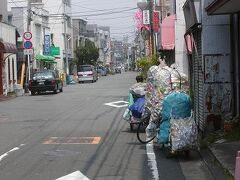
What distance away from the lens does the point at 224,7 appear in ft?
36.8

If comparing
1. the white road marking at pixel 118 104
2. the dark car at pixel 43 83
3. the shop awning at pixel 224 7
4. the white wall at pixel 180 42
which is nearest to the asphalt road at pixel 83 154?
the shop awning at pixel 224 7

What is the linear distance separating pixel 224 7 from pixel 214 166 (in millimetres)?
3636

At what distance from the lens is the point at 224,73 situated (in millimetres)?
13094

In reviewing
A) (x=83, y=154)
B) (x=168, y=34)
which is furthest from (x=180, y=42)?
(x=83, y=154)

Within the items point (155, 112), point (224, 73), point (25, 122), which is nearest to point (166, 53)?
point (25, 122)

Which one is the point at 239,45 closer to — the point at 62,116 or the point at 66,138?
the point at 66,138

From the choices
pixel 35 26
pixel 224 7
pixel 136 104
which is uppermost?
pixel 35 26

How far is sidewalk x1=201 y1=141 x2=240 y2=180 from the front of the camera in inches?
336

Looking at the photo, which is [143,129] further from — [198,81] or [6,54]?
[6,54]

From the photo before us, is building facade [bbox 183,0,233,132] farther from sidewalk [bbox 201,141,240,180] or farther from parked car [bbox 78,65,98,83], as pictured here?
parked car [bbox 78,65,98,83]

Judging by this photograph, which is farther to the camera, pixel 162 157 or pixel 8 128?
pixel 8 128

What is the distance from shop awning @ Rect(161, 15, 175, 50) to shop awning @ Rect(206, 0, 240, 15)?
35.5 ft

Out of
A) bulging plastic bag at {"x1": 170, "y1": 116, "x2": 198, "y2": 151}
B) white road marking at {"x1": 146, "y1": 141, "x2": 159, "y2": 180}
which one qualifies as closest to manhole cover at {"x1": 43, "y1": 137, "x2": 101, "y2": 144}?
white road marking at {"x1": 146, "y1": 141, "x2": 159, "y2": 180}

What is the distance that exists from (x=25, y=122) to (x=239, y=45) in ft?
26.2
